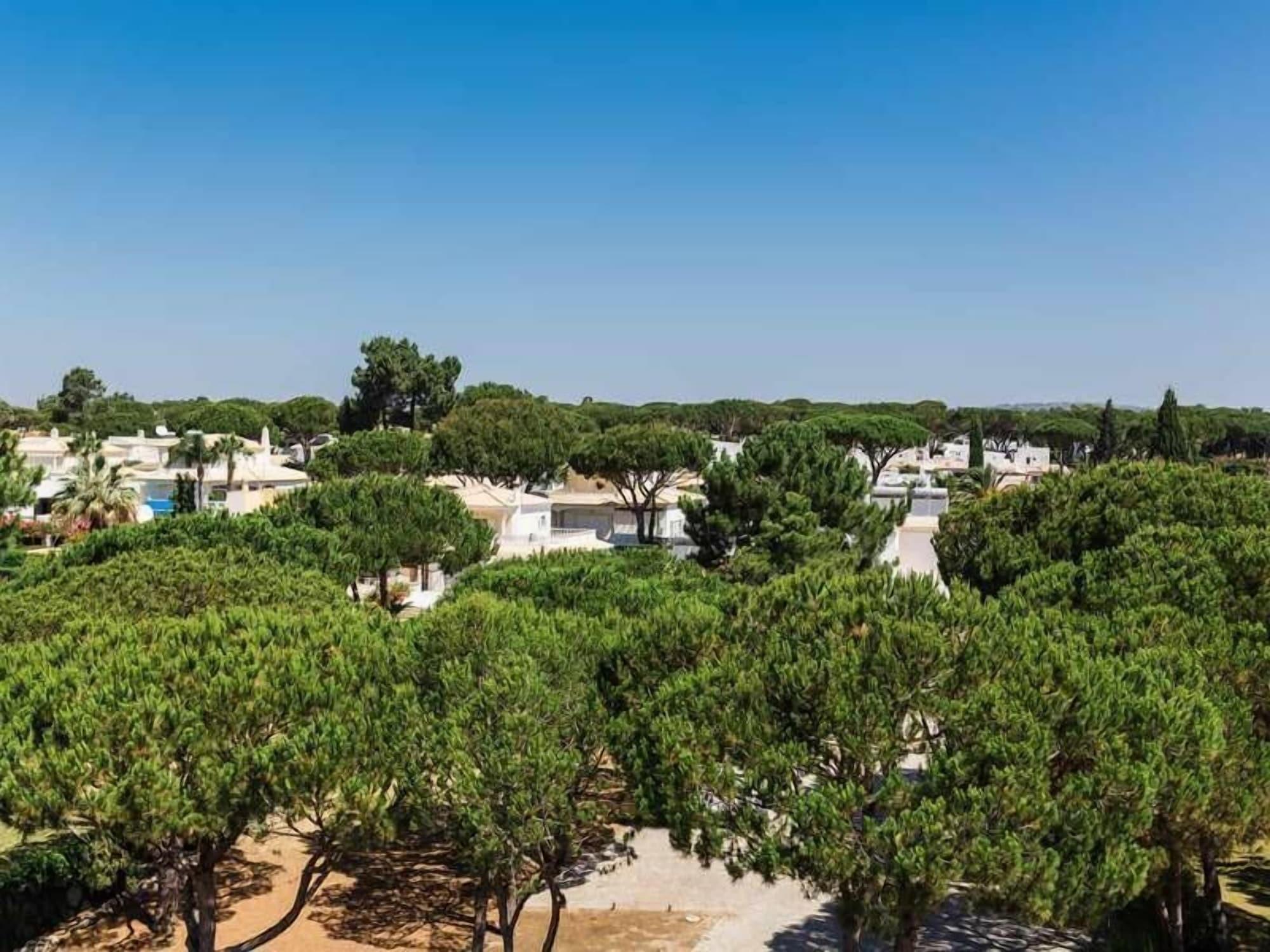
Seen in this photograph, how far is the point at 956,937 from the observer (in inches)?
485

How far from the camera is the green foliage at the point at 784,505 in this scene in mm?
28812

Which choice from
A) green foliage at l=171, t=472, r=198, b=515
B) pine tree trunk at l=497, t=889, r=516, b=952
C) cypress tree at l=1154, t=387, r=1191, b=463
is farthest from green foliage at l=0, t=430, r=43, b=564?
cypress tree at l=1154, t=387, r=1191, b=463

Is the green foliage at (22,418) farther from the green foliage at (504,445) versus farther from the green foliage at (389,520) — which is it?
the green foliage at (389,520)

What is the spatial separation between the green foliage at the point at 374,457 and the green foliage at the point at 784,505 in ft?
82.5

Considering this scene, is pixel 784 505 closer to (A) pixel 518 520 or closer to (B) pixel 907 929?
(A) pixel 518 520

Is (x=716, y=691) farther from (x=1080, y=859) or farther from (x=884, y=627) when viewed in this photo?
(x=1080, y=859)

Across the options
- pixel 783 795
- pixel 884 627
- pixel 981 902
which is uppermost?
pixel 884 627

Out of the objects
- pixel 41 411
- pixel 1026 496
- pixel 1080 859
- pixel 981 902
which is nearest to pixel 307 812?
pixel 981 902

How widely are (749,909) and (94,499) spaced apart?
3289cm

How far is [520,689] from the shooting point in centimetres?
917

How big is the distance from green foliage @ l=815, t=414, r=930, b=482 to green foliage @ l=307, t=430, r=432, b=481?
28.6m

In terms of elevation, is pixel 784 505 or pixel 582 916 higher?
pixel 784 505

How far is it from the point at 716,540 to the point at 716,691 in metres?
22.0

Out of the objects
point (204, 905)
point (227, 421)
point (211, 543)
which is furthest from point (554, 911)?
point (227, 421)
